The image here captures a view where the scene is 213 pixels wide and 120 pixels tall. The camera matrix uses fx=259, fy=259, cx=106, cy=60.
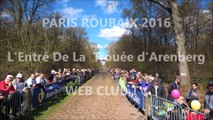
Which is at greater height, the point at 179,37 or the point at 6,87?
the point at 179,37

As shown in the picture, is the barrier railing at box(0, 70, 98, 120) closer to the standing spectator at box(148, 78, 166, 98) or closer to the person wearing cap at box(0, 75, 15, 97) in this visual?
the person wearing cap at box(0, 75, 15, 97)

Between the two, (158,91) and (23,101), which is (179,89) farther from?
(23,101)

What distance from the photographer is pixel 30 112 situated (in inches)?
457

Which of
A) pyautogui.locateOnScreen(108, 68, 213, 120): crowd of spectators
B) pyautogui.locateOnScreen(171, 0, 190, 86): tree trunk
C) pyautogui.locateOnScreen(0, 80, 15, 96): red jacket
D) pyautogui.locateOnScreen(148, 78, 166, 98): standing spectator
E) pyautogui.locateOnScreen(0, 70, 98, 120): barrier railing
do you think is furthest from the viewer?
pyautogui.locateOnScreen(171, 0, 190, 86): tree trunk

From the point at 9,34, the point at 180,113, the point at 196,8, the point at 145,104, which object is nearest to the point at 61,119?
the point at 145,104

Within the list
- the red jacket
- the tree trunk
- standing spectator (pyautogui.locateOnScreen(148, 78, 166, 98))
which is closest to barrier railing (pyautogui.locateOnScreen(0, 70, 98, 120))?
the red jacket

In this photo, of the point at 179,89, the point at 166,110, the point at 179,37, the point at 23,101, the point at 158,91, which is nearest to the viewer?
the point at 166,110

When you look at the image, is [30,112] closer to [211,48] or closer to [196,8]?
[211,48]

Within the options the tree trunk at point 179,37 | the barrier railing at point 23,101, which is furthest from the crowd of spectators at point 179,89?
the barrier railing at point 23,101

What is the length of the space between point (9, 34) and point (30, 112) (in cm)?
1351

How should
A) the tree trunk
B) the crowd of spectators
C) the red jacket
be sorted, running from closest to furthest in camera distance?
the crowd of spectators < the red jacket < the tree trunk

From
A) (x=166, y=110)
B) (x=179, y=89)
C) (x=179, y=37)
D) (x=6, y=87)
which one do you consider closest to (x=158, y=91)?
(x=179, y=89)

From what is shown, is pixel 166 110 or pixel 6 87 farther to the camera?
pixel 6 87

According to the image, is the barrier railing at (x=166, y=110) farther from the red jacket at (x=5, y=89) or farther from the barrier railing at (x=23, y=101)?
the red jacket at (x=5, y=89)
